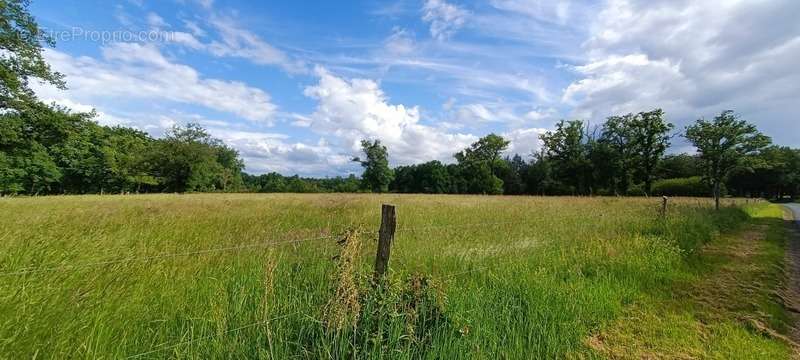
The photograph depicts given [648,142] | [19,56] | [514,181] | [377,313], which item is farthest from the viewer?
[514,181]

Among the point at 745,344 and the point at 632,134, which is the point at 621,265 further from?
the point at 632,134

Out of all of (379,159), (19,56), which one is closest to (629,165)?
(379,159)

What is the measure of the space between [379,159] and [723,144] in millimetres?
54206

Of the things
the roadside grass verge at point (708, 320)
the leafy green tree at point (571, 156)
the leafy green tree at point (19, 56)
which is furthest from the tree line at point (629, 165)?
the leafy green tree at point (19, 56)

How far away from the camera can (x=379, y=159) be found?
68562 millimetres

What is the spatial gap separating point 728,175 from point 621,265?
74.4 feet

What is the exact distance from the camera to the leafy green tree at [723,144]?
65.2 feet

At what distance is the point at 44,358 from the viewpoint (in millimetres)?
2248

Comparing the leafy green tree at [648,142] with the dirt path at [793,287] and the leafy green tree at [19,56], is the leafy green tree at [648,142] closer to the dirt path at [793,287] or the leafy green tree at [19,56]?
the dirt path at [793,287]

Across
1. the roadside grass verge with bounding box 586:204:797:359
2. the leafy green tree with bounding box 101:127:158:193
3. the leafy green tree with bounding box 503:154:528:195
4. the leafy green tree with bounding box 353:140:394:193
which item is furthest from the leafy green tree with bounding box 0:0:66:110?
the leafy green tree with bounding box 503:154:528:195

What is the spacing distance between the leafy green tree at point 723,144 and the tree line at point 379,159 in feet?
0.17

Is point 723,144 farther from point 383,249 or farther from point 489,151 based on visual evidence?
point 489,151

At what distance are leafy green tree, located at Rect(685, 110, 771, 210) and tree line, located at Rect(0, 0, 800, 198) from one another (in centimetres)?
5

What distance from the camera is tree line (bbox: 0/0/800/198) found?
18.3 m
